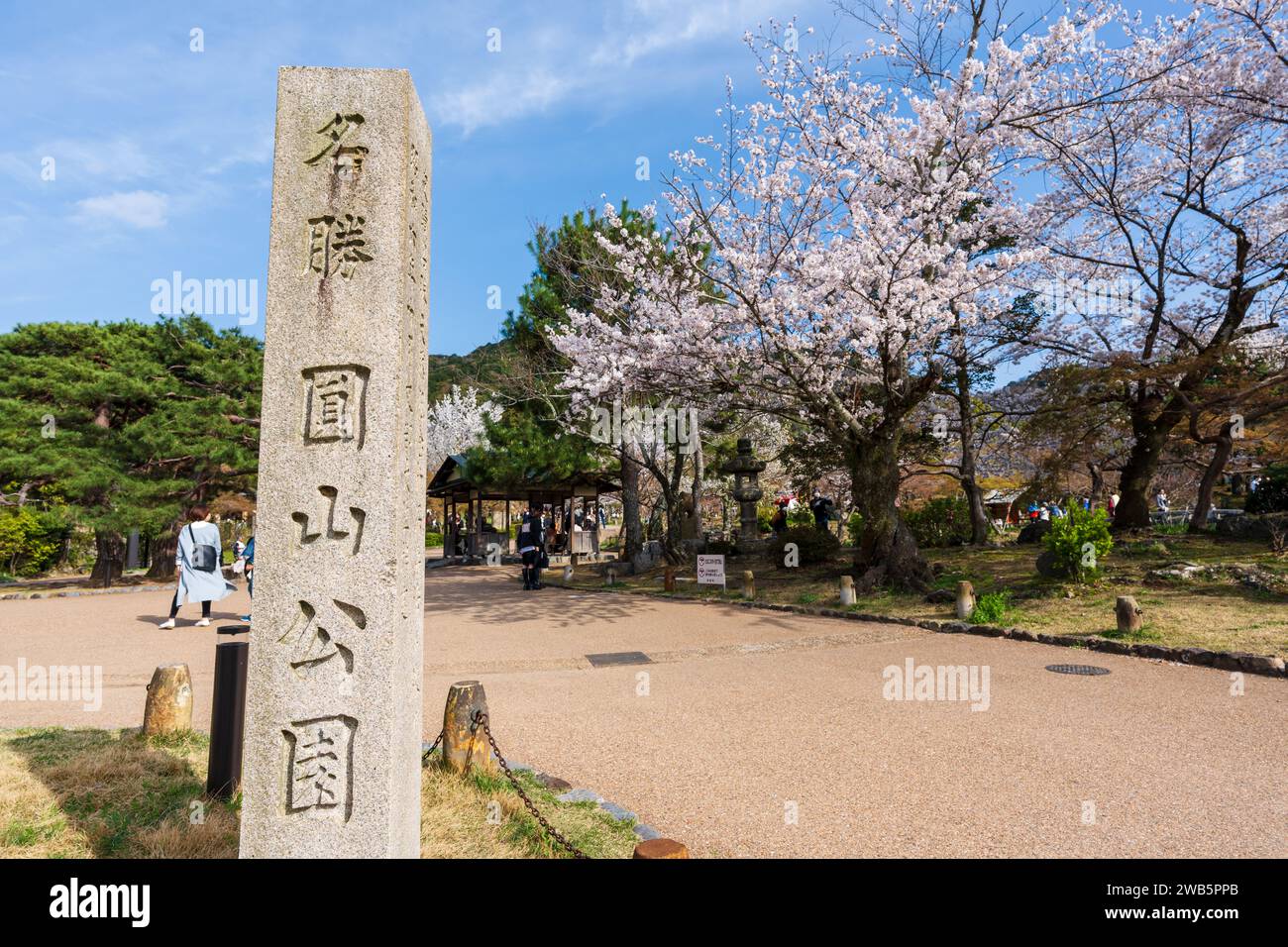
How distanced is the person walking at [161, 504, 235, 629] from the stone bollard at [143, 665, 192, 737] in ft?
18.0

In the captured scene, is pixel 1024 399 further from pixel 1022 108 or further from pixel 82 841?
pixel 82 841

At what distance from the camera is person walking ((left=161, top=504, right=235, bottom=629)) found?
33.8 ft

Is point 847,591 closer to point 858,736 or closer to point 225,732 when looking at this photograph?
point 858,736

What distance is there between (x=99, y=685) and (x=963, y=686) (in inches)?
342

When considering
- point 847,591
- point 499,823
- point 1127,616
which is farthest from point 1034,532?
point 499,823

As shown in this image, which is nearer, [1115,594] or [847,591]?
[1115,594]

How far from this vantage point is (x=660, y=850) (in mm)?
2549

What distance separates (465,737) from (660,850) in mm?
2357

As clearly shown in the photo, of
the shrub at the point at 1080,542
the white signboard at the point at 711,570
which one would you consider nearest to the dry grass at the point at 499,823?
the shrub at the point at 1080,542

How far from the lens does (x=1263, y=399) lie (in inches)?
492

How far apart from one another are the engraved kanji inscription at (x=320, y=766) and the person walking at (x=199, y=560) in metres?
8.60

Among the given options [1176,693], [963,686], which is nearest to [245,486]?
[963,686]

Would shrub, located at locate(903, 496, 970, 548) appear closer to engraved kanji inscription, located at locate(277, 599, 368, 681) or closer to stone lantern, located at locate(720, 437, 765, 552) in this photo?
stone lantern, located at locate(720, 437, 765, 552)

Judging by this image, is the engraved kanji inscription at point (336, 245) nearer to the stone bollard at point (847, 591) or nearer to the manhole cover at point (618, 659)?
the manhole cover at point (618, 659)
